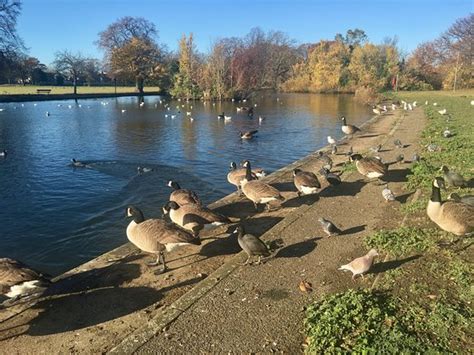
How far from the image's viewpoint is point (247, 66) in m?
77.7

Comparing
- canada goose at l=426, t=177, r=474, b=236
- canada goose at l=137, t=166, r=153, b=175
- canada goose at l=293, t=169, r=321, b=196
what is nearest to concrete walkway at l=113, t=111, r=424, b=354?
canada goose at l=293, t=169, r=321, b=196

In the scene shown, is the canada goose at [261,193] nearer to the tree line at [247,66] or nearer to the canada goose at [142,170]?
the canada goose at [142,170]

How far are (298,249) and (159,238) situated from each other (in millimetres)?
3039

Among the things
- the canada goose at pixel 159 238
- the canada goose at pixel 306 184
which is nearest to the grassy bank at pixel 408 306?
the canada goose at pixel 306 184

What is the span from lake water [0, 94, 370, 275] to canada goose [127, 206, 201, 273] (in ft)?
7.78

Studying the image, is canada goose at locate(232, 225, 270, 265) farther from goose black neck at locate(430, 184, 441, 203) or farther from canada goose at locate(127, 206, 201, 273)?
goose black neck at locate(430, 184, 441, 203)

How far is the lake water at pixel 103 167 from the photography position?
11062 millimetres

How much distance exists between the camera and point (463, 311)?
18.5 ft

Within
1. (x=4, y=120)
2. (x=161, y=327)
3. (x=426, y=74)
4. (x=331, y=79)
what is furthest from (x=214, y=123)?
(x=426, y=74)

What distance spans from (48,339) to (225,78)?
2678 inches

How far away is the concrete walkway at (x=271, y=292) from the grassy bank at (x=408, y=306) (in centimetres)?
41

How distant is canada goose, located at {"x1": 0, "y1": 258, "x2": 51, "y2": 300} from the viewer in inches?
267

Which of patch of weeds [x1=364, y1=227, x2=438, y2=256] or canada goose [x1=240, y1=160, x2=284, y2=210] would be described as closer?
patch of weeds [x1=364, y1=227, x2=438, y2=256]

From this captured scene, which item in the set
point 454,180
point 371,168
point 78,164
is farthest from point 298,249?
point 78,164
